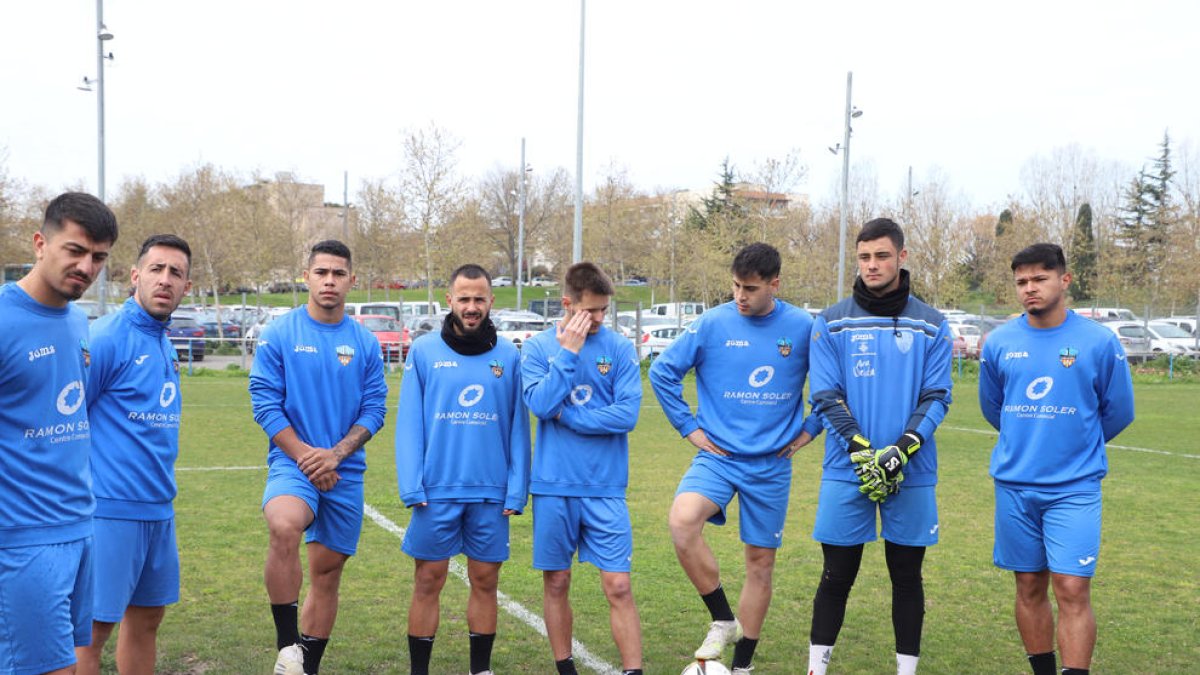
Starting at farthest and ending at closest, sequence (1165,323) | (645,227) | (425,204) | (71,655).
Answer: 1. (645,227)
2. (425,204)
3. (1165,323)
4. (71,655)

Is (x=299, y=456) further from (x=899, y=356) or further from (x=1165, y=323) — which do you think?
(x=1165, y=323)

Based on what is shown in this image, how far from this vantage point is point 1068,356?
4863 millimetres

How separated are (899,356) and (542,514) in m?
1.95

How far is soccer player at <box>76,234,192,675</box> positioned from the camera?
4242mm

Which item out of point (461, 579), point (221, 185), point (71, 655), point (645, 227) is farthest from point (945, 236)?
point (71, 655)

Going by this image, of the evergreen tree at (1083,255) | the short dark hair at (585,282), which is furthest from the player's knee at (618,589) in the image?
the evergreen tree at (1083,255)

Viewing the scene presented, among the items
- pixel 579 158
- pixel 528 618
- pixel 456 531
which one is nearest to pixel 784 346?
pixel 456 531

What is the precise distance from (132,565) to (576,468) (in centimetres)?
204

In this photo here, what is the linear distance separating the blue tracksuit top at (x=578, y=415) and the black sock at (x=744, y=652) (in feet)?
3.52

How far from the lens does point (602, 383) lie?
516 centimetres

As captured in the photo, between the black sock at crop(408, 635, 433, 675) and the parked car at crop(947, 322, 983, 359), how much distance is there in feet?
103

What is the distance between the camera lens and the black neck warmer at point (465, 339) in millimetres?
5156

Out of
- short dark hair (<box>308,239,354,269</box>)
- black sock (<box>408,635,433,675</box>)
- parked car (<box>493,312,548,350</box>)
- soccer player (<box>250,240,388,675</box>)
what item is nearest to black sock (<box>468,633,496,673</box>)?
black sock (<box>408,635,433,675</box>)

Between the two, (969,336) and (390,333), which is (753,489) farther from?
(969,336)
